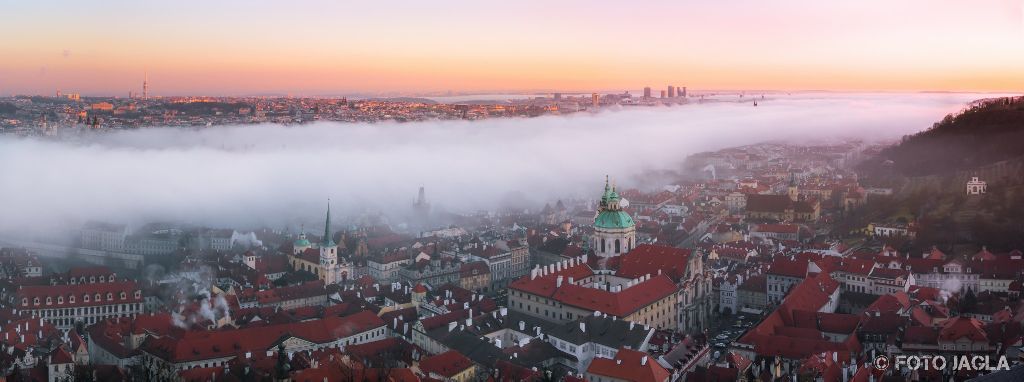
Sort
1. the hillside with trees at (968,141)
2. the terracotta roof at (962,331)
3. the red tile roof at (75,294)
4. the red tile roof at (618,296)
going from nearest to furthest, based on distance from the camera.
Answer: the terracotta roof at (962,331), the red tile roof at (618,296), the red tile roof at (75,294), the hillside with trees at (968,141)

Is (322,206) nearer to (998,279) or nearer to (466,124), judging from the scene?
(466,124)

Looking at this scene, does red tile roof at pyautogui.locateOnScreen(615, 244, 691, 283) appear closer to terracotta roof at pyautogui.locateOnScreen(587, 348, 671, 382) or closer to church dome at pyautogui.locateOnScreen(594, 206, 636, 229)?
church dome at pyautogui.locateOnScreen(594, 206, 636, 229)

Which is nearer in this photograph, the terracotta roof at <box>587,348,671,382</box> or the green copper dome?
the terracotta roof at <box>587,348,671,382</box>

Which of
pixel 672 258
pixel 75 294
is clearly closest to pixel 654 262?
pixel 672 258

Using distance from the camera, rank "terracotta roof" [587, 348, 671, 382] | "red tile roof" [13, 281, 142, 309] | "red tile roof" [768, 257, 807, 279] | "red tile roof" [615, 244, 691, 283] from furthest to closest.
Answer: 1. "red tile roof" [768, 257, 807, 279]
2. "red tile roof" [13, 281, 142, 309]
3. "red tile roof" [615, 244, 691, 283]
4. "terracotta roof" [587, 348, 671, 382]

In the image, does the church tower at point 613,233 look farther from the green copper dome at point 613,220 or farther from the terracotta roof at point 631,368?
the terracotta roof at point 631,368

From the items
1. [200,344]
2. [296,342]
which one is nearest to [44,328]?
[200,344]

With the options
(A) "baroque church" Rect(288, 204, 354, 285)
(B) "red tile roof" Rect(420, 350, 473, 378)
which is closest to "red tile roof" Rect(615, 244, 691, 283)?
(B) "red tile roof" Rect(420, 350, 473, 378)

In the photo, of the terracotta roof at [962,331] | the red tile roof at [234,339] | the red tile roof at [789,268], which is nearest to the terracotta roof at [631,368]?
the terracotta roof at [962,331]
